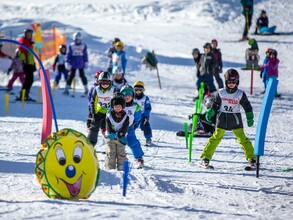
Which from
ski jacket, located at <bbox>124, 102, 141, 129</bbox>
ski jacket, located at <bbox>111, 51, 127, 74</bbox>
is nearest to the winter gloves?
ski jacket, located at <bbox>124, 102, 141, 129</bbox>

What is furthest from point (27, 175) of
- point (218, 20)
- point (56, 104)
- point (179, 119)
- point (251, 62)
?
point (218, 20)

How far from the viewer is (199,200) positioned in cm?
840

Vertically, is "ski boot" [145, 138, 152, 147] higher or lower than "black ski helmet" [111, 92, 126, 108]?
lower

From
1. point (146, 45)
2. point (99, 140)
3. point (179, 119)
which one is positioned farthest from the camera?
point (146, 45)

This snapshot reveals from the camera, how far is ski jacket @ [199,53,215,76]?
18125 millimetres

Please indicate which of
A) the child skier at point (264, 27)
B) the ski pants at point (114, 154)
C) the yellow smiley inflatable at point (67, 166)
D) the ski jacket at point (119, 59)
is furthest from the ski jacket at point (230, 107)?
the child skier at point (264, 27)

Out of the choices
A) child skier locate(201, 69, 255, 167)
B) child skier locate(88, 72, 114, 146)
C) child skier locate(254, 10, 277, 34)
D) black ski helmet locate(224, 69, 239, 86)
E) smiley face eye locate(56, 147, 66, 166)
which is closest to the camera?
smiley face eye locate(56, 147, 66, 166)

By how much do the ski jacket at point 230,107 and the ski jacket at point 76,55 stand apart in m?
9.49

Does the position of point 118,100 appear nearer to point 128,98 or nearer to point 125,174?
point 128,98

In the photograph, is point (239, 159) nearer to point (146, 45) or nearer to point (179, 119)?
point (179, 119)

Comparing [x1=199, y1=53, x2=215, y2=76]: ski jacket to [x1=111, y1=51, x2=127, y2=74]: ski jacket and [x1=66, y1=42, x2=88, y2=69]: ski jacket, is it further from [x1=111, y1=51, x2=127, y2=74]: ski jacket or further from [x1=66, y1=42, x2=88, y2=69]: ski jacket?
[x1=66, y1=42, x2=88, y2=69]: ski jacket

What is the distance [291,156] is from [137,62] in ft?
47.3

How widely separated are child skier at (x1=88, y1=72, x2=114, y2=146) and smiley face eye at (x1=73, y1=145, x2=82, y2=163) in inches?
140

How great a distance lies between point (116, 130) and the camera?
10008mm
